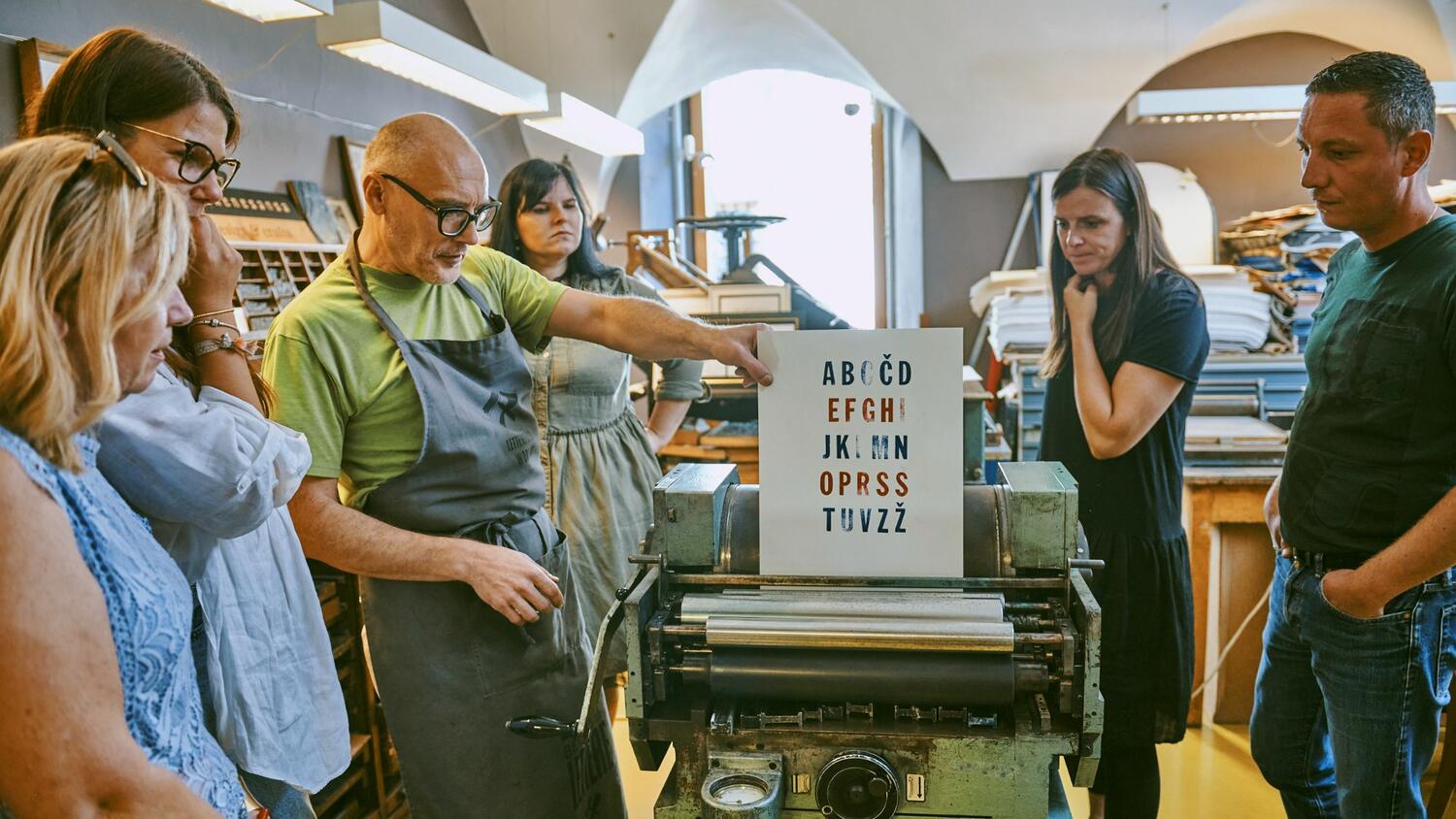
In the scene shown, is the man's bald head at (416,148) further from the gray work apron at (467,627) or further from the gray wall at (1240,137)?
the gray wall at (1240,137)

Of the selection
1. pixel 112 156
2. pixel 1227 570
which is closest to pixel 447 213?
pixel 112 156

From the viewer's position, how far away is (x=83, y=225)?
814 mm

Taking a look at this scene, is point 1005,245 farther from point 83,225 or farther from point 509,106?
point 83,225

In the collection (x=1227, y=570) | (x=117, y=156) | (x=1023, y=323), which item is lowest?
(x=1227, y=570)

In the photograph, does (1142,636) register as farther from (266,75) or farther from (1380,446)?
(266,75)

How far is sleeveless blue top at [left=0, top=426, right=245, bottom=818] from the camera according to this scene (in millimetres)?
831

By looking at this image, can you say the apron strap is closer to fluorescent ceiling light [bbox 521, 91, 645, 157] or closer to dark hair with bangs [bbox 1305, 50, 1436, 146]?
dark hair with bangs [bbox 1305, 50, 1436, 146]

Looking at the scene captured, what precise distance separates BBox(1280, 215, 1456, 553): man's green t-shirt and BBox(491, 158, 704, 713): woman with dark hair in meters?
1.51

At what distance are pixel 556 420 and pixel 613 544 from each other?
13.9 inches

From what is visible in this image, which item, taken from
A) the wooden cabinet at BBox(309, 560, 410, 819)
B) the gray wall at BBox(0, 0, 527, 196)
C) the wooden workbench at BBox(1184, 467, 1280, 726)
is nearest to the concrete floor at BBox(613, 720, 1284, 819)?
the wooden workbench at BBox(1184, 467, 1280, 726)

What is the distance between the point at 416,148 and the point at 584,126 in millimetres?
2604

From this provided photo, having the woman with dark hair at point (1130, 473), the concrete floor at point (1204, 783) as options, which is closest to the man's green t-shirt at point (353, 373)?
the woman with dark hair at point (1130, 473)

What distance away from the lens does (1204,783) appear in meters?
2.70

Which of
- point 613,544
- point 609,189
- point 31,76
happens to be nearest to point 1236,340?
point 613,544
